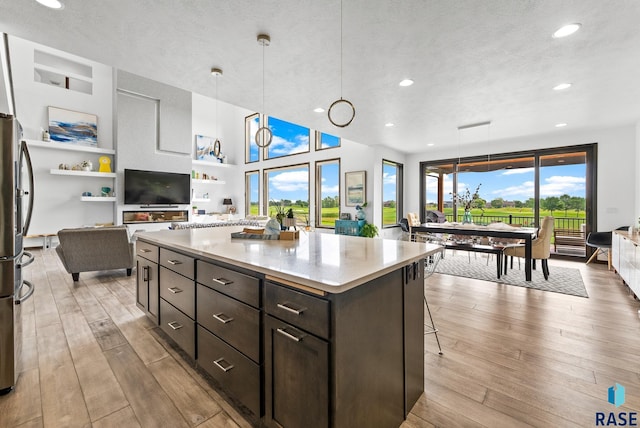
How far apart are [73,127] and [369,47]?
775cm

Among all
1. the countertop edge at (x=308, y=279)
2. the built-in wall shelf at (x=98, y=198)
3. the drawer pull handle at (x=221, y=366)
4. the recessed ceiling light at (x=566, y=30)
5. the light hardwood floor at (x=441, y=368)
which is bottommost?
the light hardwood floor at (x=441, y=368)

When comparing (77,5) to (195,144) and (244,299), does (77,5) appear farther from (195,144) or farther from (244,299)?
(195,144)

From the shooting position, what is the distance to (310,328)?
110 cm

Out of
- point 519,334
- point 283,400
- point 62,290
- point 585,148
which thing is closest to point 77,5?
point 283,400

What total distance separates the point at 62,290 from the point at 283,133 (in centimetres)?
721

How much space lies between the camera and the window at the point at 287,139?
8719 mm

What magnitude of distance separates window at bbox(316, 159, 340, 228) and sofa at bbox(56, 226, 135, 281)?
5016mm

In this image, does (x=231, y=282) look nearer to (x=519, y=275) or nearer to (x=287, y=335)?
(x=287, y=335)

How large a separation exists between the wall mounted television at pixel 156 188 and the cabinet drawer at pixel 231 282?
6.49 m

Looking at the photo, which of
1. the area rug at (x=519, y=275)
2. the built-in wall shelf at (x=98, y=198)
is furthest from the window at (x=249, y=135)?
the area rug at (x=519, y=275)

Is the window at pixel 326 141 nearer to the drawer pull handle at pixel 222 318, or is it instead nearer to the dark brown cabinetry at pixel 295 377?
the drawer pull handle at pixel 222 318

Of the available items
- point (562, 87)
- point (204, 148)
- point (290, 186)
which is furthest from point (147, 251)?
point (204, 148)

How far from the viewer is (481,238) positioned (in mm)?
4840

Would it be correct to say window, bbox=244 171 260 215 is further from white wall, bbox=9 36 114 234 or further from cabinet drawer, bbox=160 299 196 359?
cabinet drawer, bbox=160 299 196 359
